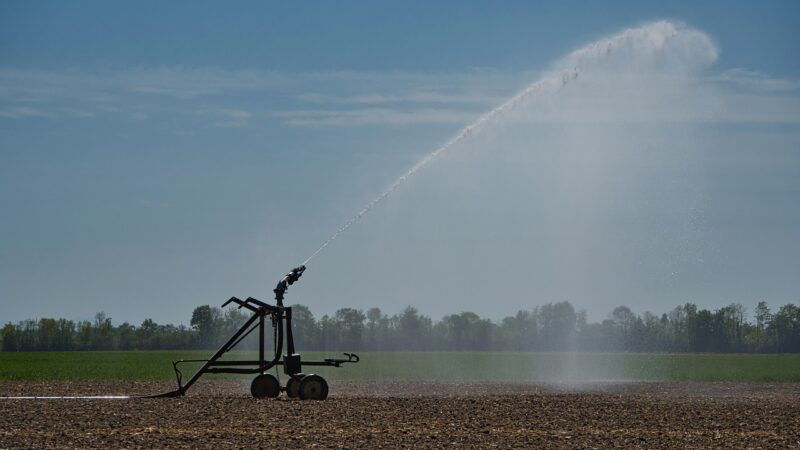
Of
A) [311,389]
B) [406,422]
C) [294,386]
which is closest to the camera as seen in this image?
[406,422]

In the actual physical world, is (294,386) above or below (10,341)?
below

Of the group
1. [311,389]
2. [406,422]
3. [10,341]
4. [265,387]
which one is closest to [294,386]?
[311,389]

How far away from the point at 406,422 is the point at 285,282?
261 inches

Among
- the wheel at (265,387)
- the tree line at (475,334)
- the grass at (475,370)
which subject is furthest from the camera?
the tree line at (475,334)

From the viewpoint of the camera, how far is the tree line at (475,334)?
111625mm

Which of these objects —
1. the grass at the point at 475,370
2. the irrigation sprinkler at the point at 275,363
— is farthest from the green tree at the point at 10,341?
the irrigation sprinkler at the point at 275,363

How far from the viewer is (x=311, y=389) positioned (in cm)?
2561

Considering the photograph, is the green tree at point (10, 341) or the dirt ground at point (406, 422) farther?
the green tree at point (10, 341)

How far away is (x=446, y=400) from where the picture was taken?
2553 centimetres

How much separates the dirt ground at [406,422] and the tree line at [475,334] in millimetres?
72086

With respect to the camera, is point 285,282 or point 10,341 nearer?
point 285,282

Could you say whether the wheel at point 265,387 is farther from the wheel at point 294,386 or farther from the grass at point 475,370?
the grass at point 475,370

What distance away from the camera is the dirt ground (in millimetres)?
18141

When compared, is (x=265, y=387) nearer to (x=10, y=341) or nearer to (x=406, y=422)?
(x=406, y=422)
